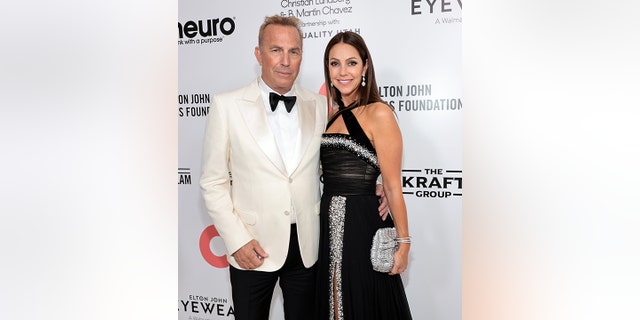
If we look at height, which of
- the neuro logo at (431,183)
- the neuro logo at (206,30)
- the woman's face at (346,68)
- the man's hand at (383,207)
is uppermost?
the neuro logo at (206,30)

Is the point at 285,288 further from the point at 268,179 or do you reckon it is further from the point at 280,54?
the point at 280,54

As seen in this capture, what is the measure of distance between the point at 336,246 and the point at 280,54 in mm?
888

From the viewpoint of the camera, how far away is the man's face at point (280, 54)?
2.27m

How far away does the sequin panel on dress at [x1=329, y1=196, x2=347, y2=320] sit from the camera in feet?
7.10

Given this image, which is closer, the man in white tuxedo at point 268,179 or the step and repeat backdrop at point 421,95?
the man in white tuxedo at point 268,179

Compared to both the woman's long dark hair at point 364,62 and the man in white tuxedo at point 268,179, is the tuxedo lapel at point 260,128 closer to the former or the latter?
the man in white tuxedo at point 268,179

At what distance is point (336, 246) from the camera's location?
2180 millimetres

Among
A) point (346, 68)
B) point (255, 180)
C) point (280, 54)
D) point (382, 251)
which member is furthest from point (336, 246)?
point (280, 54)

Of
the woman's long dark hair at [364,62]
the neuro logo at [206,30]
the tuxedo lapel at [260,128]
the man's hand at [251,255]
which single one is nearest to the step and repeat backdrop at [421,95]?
the neuro logo at [206,30]

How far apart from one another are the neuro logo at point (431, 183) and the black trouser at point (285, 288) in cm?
87

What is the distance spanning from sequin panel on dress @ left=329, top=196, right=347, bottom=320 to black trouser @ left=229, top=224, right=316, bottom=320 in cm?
13

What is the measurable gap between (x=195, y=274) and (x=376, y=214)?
188 cm

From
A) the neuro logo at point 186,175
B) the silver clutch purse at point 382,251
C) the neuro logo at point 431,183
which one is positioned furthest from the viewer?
the neuro logo at point 186,175
